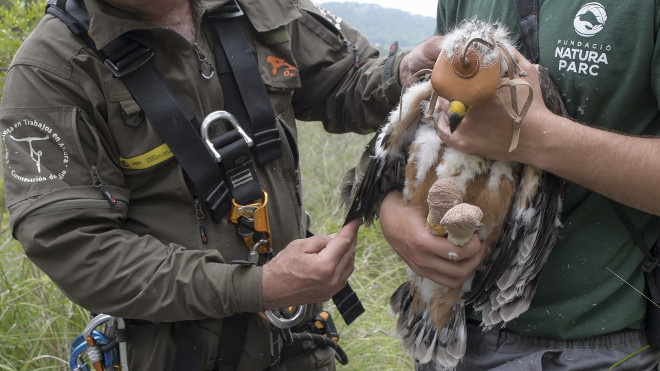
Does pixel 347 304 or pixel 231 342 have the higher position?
pixel 231 342

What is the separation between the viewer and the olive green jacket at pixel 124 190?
1959mm

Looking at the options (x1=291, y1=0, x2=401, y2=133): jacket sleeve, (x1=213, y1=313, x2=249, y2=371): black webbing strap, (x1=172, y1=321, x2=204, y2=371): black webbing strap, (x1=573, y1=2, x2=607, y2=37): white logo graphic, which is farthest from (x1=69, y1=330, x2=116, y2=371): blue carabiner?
(x1=573, y1=2, x2=607, y2=37): white logo graphic

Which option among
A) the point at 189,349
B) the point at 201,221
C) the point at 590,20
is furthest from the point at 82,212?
the point at 590,20

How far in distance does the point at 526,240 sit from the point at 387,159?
60 centimetres

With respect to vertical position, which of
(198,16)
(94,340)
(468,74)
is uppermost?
(468,74)

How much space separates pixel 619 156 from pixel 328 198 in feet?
15.5

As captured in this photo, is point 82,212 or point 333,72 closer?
point 82,212

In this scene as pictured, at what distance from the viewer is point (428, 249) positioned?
1.78m

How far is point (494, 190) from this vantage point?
1882mm

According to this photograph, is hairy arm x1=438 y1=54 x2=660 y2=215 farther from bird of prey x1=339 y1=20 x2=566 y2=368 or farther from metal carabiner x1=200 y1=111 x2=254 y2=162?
metal carabiner x1=200 y1=111 x2=254 y2=162

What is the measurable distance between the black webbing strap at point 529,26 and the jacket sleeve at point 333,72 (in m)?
0.86

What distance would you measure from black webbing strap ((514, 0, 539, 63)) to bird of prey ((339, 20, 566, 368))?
0.21 feet

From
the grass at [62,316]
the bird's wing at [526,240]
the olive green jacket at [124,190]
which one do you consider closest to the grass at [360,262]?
the grass at [62,316]

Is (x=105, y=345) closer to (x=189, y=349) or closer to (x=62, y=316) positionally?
(x=189, y=349)
